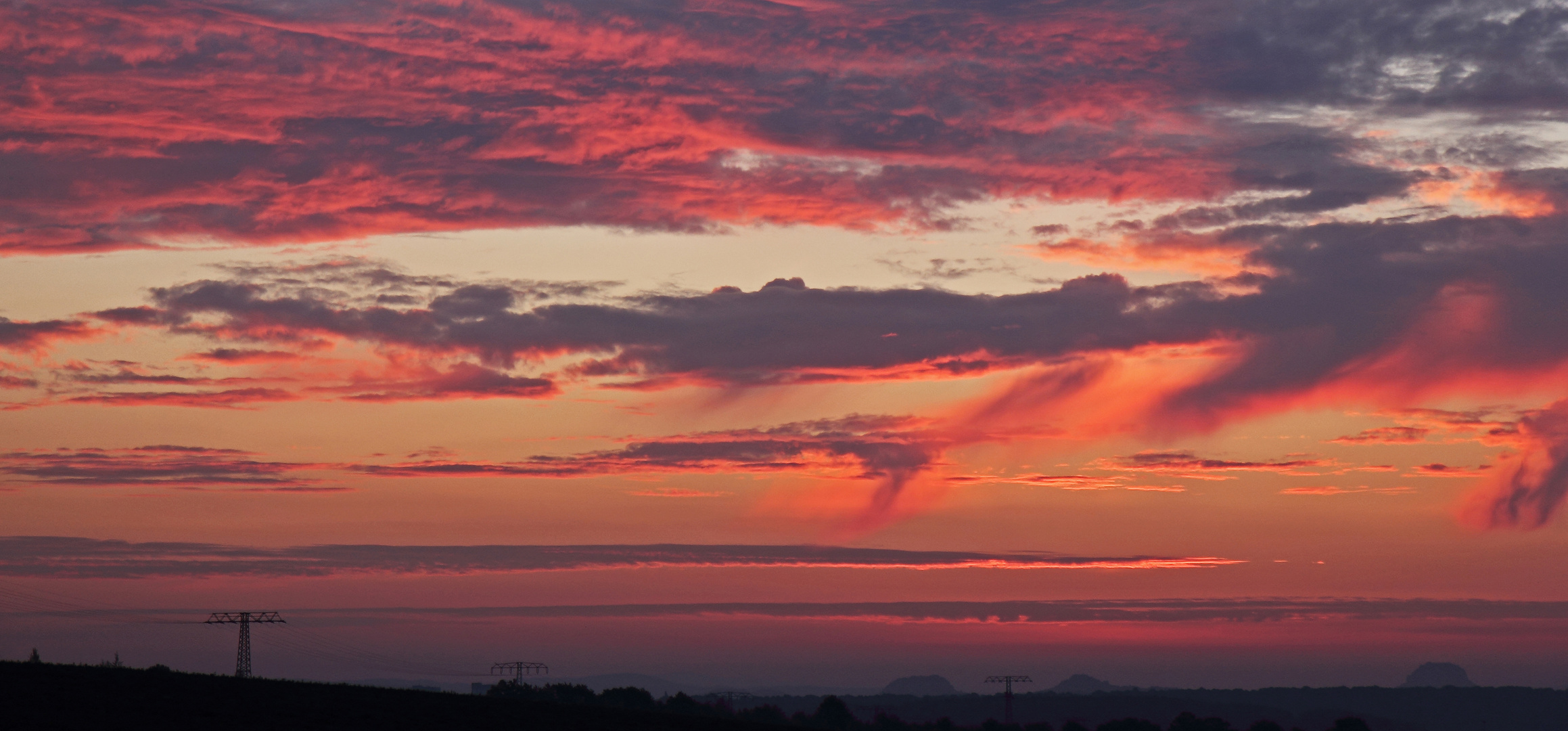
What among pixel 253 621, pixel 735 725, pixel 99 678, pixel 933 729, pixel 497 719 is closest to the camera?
pixel 99 678

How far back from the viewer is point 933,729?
200 metres

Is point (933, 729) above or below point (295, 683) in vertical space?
below

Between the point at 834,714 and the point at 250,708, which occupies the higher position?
the point at 250,708

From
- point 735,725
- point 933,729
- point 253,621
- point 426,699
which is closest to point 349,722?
point 426,699

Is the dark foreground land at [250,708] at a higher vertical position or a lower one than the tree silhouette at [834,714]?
higher

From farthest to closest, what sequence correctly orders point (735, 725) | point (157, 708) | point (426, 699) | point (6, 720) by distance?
point (735, 725) < point (426, 699) < point (157, 708) < point (6, 720)

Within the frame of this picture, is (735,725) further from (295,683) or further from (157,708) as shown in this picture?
(157,708)

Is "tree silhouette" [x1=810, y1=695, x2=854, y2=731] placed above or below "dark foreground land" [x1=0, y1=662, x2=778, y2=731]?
below

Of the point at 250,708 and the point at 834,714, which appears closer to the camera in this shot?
the point at 250,708

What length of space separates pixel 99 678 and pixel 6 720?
54.1ft

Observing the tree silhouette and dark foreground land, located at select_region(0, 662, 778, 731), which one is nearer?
dark foreground land, located at select_region(0, 662, 778, 731)

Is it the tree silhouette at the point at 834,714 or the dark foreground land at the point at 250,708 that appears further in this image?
the tree silhouette at the point at 834,714

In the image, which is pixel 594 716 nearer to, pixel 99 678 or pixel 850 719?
pixel 99 678

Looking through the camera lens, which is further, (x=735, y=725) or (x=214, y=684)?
(x=735, y=725)
